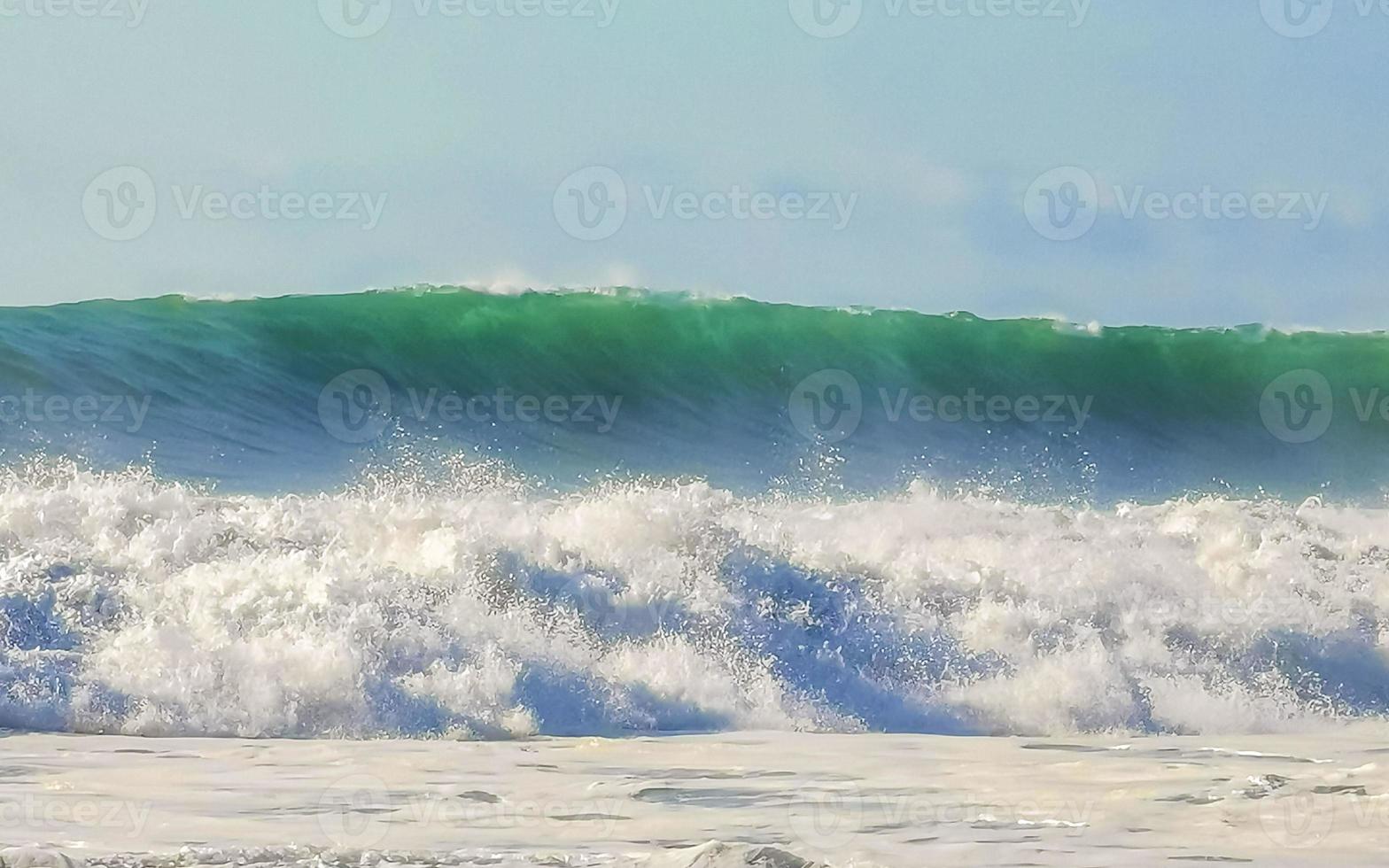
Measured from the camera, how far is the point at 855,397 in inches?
755

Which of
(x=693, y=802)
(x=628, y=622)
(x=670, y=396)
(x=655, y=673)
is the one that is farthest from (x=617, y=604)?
(x=670, y=396)

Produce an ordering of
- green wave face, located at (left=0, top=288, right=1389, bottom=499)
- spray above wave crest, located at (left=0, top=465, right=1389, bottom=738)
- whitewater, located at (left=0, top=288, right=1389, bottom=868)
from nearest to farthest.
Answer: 1. whitewater, located at (left=0, top=288, right=1389, bottom=868)
2. spray above wave crest, located at (left=0, top=465, right=1389, bottom=738)
3. green wave face, located at (left=0, top=288, right=1389, bottom=499)

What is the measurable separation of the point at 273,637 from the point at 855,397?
1269cm

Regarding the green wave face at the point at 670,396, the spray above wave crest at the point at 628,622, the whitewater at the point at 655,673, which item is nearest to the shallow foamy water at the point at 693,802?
the whitewater at the point at 655,673

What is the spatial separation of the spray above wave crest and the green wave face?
673 cm

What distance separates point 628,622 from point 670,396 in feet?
34.3

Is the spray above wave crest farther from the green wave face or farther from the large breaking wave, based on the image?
the green wave face

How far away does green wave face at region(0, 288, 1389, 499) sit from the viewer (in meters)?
16.2

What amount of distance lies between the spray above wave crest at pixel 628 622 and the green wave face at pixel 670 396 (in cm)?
673

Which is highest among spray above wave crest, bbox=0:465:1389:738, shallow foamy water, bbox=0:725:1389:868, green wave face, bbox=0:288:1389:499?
green wave face, bbox=0:288:1389:499

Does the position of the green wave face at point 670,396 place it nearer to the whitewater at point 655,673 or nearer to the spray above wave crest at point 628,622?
the whitewater at point 655,673

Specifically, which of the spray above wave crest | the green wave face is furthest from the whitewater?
the green wave face

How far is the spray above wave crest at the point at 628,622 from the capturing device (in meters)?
6.84

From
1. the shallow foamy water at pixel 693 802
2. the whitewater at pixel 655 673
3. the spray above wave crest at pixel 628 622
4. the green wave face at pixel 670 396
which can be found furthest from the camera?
the green wave face at pixel 670 396
